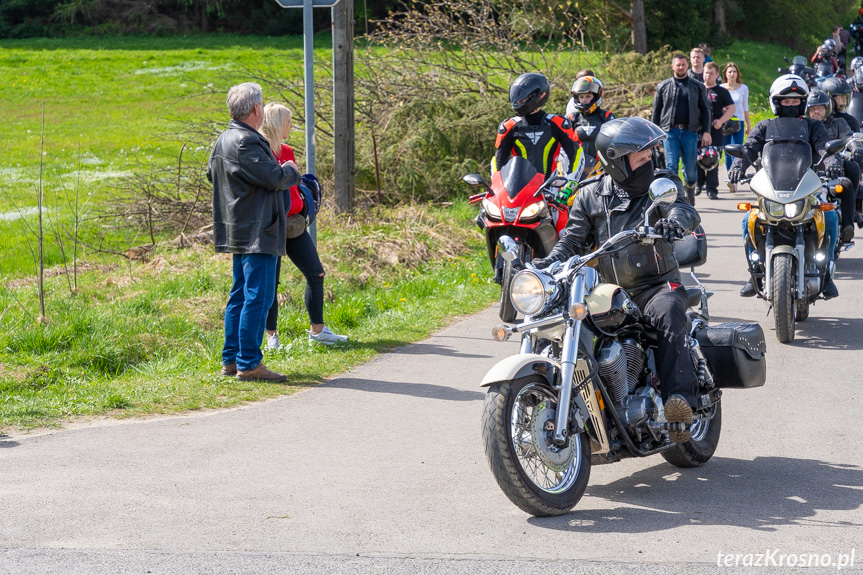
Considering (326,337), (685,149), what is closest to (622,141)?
(326,337)

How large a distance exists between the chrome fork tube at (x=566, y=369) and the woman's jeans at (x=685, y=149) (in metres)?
9.73

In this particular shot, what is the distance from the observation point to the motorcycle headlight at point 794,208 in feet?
27.6

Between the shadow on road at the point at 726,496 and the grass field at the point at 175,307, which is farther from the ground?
the shadow on road at the point at 726,496

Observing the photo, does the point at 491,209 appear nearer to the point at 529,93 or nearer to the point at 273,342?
the point at 529,93

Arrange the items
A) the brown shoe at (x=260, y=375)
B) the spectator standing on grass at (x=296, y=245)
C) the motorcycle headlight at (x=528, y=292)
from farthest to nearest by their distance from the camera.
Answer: the spectator standing on grass at (x=296, y=245), the brown shoe at (x=260, y=375), the motorcycle headlight at (x=528, y=292)

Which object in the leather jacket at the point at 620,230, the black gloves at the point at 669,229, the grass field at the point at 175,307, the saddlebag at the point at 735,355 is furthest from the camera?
the grass field at the point at 175,307

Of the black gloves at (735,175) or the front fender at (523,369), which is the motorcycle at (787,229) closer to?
the black gloves at (735,175)

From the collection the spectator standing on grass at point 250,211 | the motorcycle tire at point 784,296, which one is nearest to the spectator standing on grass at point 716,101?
the motorcycle tire at point 784,296

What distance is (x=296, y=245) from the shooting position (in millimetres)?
8062

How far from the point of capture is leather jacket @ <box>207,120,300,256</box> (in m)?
7.03

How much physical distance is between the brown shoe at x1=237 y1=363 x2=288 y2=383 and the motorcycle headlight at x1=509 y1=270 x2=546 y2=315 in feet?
9.99

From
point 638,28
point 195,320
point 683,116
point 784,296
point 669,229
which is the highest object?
point 638,28

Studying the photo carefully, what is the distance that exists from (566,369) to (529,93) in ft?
15.5

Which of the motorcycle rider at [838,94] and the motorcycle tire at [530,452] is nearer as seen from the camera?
the motorcycle tire at [530,452]
